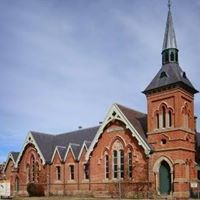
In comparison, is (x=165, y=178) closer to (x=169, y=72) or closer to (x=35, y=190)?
(x=169, y=72)

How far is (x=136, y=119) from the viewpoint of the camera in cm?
5025

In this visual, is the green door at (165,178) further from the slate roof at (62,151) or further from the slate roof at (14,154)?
the slate roof at (14,154)

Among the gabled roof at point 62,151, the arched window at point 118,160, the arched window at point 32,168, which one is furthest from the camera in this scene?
the arched window at point 32,168

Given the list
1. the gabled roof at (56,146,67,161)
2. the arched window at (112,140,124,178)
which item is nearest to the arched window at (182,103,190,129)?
the arched window at (112,140,124,178)

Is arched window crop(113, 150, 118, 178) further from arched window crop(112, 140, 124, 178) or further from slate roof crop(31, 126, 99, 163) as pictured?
slate roof crop(31, 126, 99, 163)

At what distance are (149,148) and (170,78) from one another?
7821 mm

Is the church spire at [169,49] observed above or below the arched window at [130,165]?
above

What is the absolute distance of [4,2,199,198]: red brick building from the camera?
4366cm

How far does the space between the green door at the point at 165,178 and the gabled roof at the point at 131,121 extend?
212cm

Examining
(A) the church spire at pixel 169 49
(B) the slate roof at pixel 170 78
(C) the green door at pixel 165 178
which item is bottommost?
(C) the green door at pixel 165 178

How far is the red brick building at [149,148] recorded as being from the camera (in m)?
43.7

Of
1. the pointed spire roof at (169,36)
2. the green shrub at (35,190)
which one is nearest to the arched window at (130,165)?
the pointed spire roof at (169,36)

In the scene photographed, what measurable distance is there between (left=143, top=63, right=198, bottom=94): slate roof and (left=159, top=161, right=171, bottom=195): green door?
27.1 ft

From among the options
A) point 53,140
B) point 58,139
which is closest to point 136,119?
point 58,139
